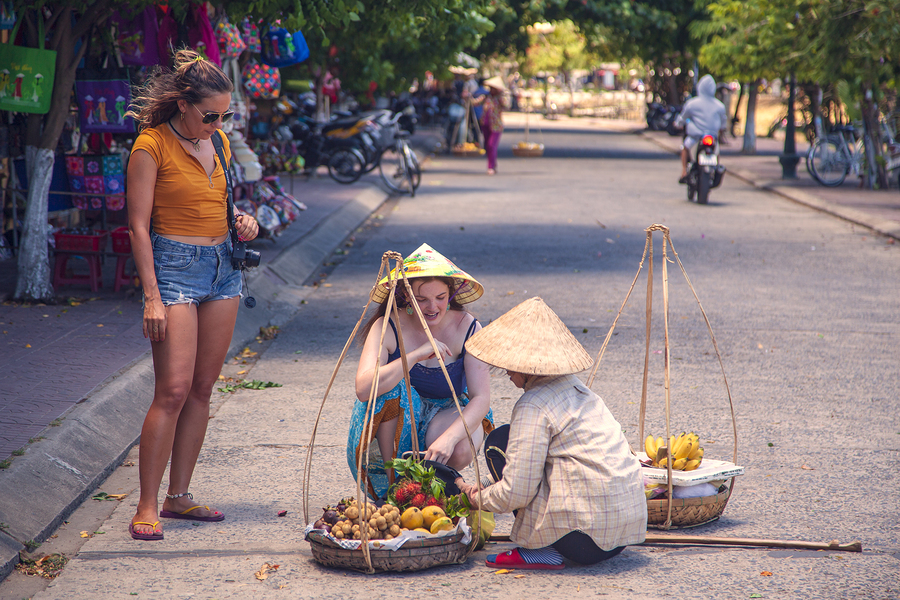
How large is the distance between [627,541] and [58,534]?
2279mm

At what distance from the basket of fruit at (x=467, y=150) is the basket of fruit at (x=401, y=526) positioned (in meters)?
24.1

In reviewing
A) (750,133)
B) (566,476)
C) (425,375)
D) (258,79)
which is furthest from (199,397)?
(750,133)

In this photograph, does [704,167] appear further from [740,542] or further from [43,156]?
[740,542]

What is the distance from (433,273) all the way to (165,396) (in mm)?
1177

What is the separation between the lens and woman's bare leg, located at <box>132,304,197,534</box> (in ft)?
12.1

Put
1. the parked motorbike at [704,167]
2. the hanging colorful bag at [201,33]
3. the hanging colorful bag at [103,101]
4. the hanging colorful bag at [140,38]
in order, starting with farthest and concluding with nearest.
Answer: the parked motorbike at [704,167] → the hanging colorful bag at [201,33] → the hanging colorful bag at [140,38] → the hanging colorful bag at [103,101]

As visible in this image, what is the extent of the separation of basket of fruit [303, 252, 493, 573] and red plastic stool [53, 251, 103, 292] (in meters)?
5.14

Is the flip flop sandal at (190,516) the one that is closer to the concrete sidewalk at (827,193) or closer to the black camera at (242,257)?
the black camera at (242,257)

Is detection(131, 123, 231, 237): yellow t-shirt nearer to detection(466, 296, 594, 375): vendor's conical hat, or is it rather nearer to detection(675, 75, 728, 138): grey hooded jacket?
detection(466, 296, 594, 375): vendor's conical hat

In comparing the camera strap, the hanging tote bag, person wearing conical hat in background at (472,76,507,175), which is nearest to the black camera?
the camera strap

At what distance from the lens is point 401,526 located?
346cm

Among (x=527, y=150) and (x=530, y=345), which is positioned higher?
(x=530, y=345)

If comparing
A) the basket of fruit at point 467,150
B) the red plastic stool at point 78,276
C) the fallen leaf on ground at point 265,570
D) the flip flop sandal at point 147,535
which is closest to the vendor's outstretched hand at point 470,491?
the fallen leaf on ground at point 265,570

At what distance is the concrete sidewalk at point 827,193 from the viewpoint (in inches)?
543
